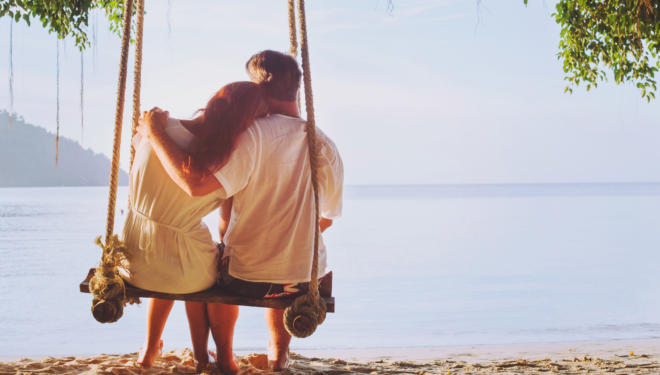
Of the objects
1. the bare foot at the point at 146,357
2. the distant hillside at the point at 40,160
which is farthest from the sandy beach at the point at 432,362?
the distant hillside at the point at 40,160

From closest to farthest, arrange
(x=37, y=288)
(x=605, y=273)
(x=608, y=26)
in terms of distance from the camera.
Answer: (x=608, y=26) < (x=37, y=288) < (x=605, y=273)

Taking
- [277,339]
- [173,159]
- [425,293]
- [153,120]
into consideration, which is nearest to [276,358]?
[277,339]

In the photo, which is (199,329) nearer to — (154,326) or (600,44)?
(154,326)

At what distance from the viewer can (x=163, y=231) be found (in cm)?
206

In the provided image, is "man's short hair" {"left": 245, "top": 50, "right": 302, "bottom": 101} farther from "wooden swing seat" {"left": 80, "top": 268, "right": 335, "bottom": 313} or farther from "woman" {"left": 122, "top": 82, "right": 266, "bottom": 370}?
"wooden swing seat" {"left": 80, "top": 268, "right": 335, "bottom": 313}

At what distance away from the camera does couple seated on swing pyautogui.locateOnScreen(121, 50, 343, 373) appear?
1974mm

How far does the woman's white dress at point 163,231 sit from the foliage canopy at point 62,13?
1.87 meters

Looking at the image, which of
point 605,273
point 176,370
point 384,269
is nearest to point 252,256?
point 176,370

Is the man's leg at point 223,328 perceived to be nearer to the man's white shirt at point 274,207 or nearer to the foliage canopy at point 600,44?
the man's white shirt at point 274,207

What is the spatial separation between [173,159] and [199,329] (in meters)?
0.72

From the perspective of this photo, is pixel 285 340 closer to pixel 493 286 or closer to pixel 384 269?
pixel 493 286

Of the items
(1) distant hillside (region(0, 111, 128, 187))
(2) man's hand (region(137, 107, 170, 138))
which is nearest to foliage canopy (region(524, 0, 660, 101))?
(2) man's hand (region(137, 107, 170, 138))

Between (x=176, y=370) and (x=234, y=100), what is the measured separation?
1.10m

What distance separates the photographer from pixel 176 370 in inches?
94.4
